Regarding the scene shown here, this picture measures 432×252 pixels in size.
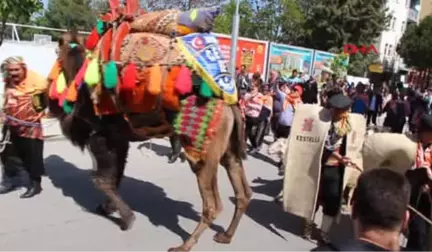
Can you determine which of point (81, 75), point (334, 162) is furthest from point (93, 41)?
point (334, 162)

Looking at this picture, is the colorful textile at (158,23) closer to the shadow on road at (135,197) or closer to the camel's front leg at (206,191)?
the camel's front leg at (206,191)

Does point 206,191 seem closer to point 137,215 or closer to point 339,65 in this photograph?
point 137,215

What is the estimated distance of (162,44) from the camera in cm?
482

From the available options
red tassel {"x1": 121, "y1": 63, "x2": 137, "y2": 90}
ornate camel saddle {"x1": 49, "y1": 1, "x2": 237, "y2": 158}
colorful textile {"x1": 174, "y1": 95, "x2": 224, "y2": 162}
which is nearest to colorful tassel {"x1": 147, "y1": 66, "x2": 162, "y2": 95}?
ornate camel saddle {"x1": 49, "y1": 1, "x2": 237, "y2": 158}

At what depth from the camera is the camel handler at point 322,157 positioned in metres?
5.02

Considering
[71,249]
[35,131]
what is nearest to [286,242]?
[71,249]

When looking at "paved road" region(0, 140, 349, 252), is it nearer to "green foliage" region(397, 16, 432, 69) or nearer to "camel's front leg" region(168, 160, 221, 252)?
"camel's front leg" region(168, 160, 221, 252)

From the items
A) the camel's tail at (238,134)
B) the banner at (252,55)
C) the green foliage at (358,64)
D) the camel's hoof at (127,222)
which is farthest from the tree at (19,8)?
the green foliage at (358,64)

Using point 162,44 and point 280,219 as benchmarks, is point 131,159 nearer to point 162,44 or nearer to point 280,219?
point 280,219

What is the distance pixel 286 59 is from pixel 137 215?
14.6 meters

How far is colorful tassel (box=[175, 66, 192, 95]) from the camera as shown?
182 inches

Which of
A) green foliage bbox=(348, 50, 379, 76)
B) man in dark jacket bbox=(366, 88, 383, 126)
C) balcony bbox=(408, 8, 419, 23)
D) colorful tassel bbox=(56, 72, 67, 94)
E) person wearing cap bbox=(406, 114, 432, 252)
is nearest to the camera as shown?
person wearing cap bbox=(406, 114, 432, 252)

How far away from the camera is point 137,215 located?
18.5 ft

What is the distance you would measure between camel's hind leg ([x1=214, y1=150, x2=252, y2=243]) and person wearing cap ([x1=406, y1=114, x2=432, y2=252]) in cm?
158
